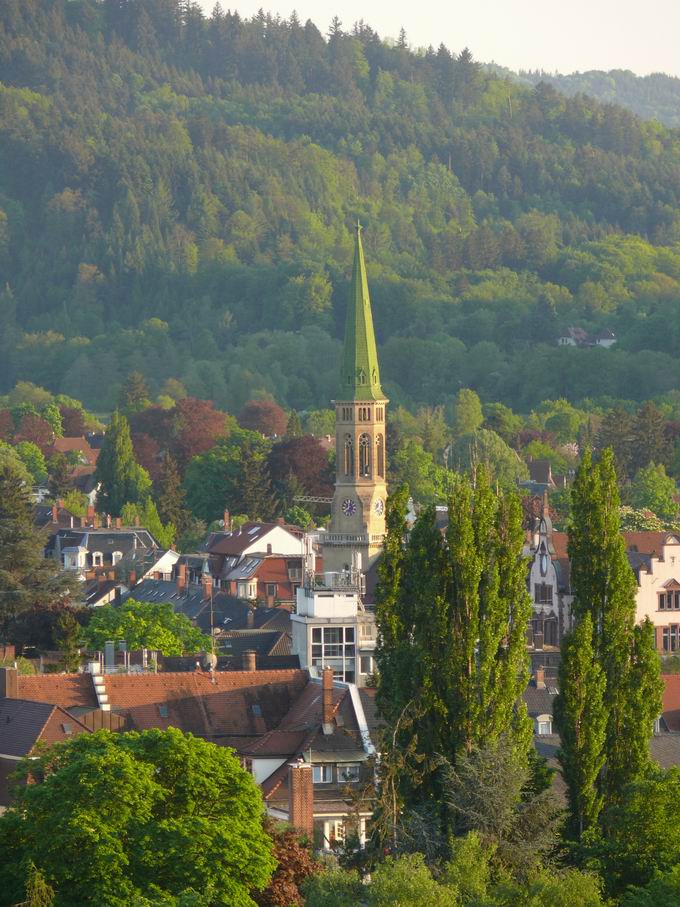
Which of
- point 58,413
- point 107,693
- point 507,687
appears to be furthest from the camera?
point 58,413

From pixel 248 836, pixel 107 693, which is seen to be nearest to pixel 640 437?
pixel 107 693

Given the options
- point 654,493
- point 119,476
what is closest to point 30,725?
point 654,493

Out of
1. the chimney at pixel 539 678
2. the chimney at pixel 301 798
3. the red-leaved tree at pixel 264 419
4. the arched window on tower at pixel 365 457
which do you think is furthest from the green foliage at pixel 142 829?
the red-leaved tree at pixel 264 419

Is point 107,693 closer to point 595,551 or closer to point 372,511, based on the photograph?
point 595,551

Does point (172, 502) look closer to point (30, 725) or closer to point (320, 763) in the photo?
point (30, 725)

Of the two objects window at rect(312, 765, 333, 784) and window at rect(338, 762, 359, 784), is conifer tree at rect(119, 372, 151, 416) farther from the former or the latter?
window at rect(338, 762, 359, 784)
